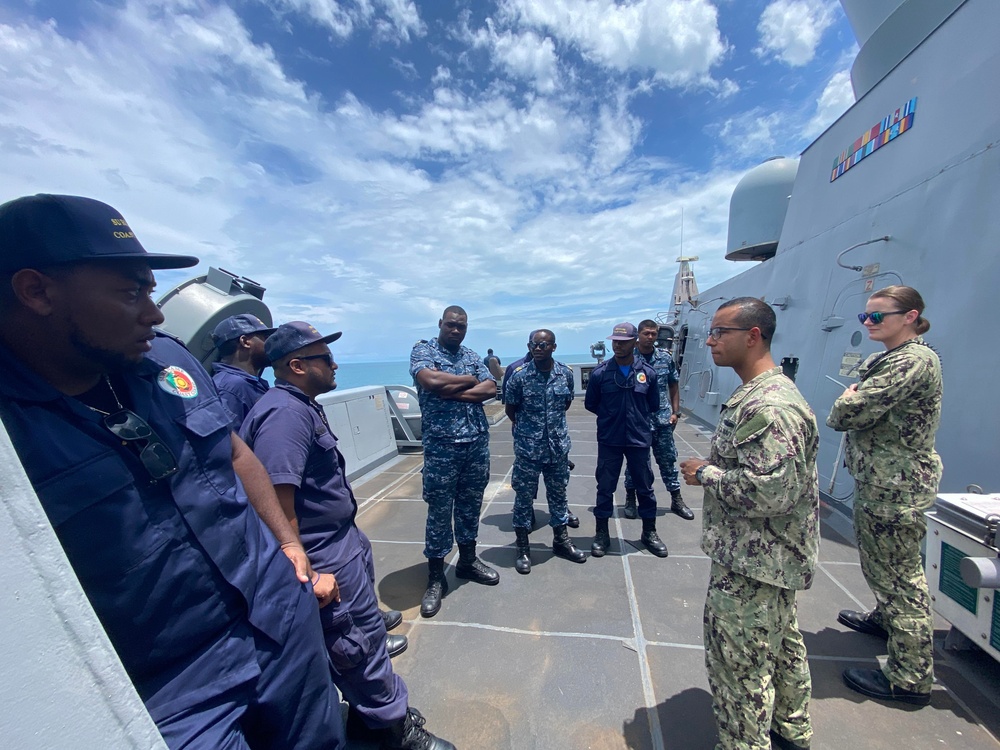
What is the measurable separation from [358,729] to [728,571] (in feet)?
5.94

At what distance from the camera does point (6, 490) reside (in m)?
0.53

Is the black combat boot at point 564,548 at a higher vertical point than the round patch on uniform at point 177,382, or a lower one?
lower

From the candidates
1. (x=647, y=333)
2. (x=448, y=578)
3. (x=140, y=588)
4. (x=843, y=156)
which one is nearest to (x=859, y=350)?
(x=647, y=333)

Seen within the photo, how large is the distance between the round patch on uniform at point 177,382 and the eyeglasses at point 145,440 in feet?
0.48

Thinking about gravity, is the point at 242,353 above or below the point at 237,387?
above

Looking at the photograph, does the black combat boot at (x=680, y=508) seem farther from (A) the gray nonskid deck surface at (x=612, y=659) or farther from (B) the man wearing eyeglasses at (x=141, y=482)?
(B) the man wearing eyeglasses at (x=141, y=482)

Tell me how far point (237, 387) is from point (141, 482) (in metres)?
1.57

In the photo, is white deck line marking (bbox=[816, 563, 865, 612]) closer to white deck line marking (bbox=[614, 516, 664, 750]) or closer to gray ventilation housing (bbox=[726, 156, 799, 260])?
white deck line marking (bbox=[614, 516, 664, 750])

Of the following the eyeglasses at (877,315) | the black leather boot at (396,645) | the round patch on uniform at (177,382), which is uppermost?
the eyeglasses at (877,315)

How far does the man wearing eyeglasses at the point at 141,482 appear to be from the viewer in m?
0.85

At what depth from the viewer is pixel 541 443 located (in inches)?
132

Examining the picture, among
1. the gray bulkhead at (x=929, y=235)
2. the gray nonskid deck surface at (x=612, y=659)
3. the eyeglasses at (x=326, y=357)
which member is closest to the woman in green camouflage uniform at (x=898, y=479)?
the gray nonskid deck surface at (x=612, y=659)

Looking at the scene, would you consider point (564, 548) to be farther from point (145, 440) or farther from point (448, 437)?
point (145, 440)

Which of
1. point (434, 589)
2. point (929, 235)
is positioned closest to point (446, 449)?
point (434, 589)
